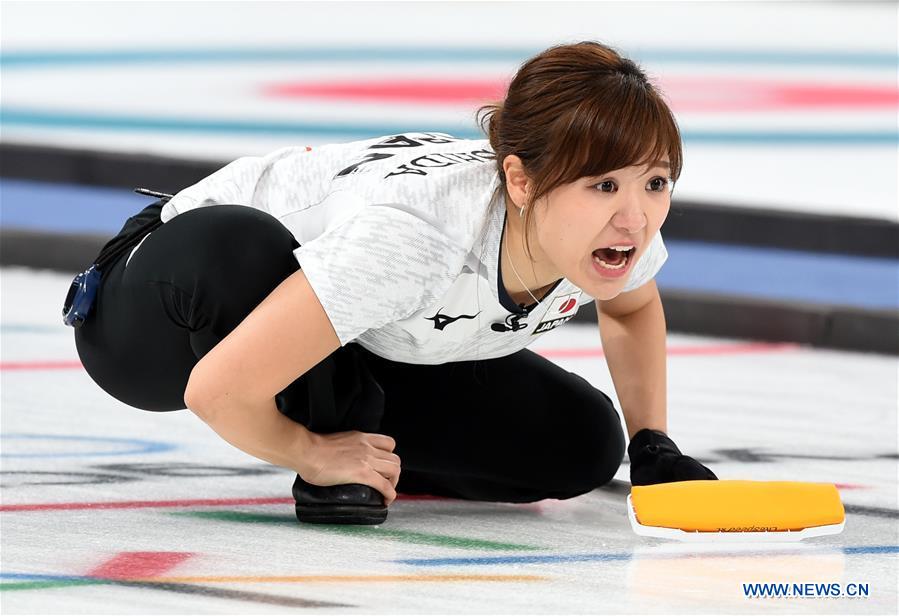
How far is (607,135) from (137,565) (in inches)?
29.4

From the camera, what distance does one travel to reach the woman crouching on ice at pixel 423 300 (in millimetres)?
1871

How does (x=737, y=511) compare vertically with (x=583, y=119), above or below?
below

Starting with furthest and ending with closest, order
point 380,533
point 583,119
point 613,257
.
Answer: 1. point 380,533
2. point 613,257
3. point 583,119

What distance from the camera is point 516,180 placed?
1.92 m

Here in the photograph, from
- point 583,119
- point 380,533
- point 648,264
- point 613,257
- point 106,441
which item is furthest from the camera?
point 106,441

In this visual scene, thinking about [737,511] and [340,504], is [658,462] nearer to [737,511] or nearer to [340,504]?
[737,511]

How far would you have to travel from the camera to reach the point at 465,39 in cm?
850

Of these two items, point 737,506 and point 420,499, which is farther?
point 420,499

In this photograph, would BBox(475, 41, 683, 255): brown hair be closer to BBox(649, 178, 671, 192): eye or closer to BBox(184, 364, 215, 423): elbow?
BBox(649, 178, 671, 192): eye

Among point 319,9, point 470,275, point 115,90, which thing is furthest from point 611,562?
point 319,9

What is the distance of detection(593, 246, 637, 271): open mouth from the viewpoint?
75.7 inches

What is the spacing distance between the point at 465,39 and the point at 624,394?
6.33 m

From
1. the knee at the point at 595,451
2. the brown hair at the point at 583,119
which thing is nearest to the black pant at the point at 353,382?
the knee at the point at 595,451

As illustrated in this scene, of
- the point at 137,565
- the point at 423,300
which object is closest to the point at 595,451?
the point at 423,300
